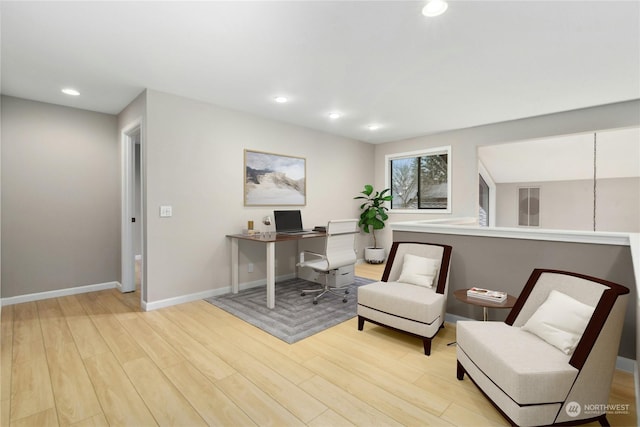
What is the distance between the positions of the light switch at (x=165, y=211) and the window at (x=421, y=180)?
4.40 meters

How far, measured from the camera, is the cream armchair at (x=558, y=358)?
1.45m

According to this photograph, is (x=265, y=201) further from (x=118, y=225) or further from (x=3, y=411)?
(x=3, y=411)

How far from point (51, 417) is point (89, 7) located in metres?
2.59

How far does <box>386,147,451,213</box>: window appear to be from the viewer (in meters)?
5.55

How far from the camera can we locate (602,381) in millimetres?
1504

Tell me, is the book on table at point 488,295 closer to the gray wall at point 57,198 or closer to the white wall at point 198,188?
the white wall at point 198,188

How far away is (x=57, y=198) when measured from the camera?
3.88 m

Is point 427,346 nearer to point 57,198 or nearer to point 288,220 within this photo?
point 288,220

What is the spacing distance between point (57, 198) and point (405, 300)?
458 centimetres

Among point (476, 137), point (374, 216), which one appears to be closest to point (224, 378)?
point (374, 216)

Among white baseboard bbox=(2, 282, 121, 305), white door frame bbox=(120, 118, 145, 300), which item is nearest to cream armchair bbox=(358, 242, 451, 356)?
white door frame bbox=(120, 118, 145, 300)

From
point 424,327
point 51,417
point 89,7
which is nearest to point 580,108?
point 424,327

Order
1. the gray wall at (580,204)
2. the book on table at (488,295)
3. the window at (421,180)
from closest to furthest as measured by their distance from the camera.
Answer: the book on table at (488,295)
the window at (421,180)
the gray wall at (580,204)

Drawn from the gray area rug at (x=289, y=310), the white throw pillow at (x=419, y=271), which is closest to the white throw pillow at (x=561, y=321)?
the white throw pillow at (x=419, y=271)
